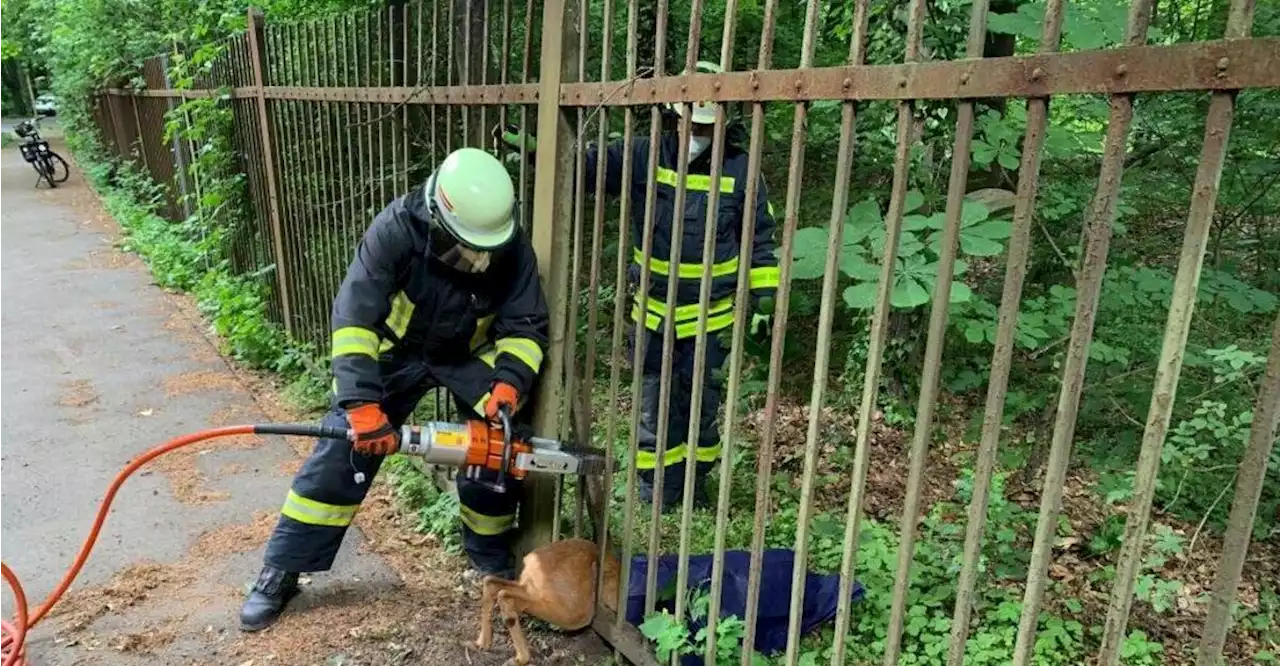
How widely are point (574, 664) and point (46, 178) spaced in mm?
19579

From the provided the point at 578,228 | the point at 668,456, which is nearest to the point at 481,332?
the point at 578,228

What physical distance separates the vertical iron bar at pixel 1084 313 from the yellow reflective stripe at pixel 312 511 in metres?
2.47

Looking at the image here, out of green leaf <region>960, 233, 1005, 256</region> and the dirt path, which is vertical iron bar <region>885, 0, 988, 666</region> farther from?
the dirt path

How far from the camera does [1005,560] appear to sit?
11.1 feet

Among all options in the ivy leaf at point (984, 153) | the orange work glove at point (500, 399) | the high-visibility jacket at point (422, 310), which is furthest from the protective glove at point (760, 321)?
the ivy leaf at point (984, 153)

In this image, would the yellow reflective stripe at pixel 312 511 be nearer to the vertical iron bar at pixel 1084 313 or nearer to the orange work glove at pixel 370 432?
the orange work glove at pixel 370 432

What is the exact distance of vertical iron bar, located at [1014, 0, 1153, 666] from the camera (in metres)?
1.44

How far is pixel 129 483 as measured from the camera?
4.41 meters

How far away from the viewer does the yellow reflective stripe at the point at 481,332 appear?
3.18 metres

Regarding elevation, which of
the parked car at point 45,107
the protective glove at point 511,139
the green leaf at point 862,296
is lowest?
the parked car at point 45,107

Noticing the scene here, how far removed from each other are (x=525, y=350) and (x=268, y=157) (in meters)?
3.86

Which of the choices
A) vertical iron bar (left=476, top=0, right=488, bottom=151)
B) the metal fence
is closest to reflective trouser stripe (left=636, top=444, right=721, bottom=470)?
the metal fence

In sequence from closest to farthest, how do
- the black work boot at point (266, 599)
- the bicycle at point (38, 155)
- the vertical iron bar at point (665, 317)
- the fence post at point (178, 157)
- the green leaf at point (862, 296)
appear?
the green leaf at point (862, 296)
the vertical iron bar at point (665, 317)
the black work boot at point (266, 599)
the fence post at point (178, 157)
the bicycle at point (38, 155)

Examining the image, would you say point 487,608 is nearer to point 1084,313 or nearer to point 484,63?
point 484,63
